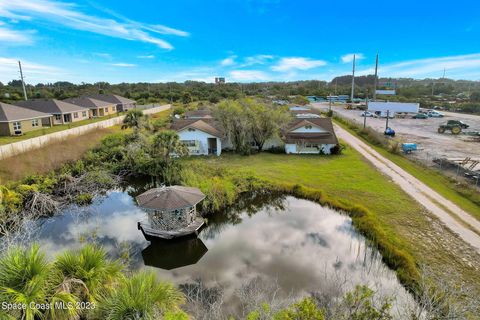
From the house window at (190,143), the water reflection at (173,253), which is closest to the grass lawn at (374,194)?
the house window at (190,143)

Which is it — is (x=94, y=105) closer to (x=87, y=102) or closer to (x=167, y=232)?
(x=87, y=102)

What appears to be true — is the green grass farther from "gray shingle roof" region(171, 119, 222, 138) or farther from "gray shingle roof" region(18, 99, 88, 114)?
"gray shingle roof" region(18, 99, 88, 114)

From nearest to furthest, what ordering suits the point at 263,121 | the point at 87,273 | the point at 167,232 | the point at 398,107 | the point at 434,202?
the point at 87,273, the point at 167,232, the point at 434,202, the point at 263,121, the point at 398,107

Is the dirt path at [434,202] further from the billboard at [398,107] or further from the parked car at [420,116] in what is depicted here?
the billboard at [398,107]

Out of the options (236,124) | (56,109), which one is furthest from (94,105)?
(236,124)

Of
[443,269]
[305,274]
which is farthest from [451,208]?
[305,274]

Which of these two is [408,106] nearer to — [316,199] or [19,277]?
[316,199]
